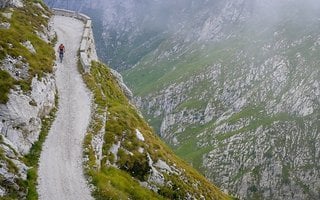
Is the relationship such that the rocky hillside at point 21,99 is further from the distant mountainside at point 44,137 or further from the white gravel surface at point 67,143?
the white gravel surface at point 67,143

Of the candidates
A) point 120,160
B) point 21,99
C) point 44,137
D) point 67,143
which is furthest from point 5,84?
point 120,160

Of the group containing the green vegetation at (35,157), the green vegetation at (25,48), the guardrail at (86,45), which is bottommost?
the green vegetation at (35,157)

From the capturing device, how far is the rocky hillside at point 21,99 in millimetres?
40125

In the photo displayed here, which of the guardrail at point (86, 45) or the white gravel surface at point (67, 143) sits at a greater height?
the guardrail at point (86, 45)

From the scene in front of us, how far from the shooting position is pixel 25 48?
61062 mm

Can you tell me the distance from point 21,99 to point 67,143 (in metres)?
6.97

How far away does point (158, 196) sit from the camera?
52312 millimetres

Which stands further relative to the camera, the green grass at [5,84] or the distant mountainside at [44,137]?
the green grass at [5,84]

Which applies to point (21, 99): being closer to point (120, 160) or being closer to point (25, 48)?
point (120, 160)

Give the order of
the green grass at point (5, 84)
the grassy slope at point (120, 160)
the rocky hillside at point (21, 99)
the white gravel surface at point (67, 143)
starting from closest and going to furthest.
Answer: the rocky hillside at point (21, 99) → the white gravel surface at point (67, 143) → the grassy slope at point (120, 160) → the green grass at point (5, 84)

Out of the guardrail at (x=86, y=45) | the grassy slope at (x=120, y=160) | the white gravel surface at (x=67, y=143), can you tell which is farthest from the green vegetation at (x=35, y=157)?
the guardrail at (x=86, y=45)

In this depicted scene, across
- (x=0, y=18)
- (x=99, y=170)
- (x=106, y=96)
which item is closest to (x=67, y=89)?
(x=106, y=96)

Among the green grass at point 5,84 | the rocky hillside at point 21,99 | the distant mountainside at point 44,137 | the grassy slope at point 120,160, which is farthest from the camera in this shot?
the green grass at point 5,84

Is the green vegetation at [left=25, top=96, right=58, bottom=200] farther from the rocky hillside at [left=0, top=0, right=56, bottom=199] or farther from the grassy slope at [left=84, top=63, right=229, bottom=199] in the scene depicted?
the grassy slope at [left=84, top=63, right=229, bottom=199]
